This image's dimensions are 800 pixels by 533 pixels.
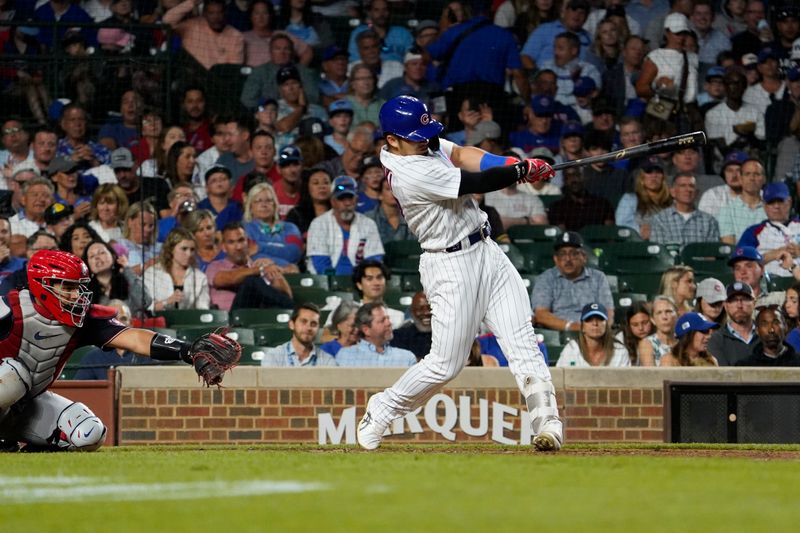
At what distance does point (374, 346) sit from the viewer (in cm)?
970

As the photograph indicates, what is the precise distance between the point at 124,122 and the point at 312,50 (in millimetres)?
2187

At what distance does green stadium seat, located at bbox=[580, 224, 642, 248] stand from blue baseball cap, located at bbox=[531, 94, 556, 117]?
1.55 m

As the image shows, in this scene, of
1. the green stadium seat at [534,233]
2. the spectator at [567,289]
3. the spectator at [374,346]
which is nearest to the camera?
the spectator at [374,346]

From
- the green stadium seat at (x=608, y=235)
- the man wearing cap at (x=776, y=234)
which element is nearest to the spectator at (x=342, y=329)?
the green stadium seat at (x=608, y=235)

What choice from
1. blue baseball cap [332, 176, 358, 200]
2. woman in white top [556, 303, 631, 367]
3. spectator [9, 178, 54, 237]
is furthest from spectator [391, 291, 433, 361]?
spectator [9, 178, 54, 237]

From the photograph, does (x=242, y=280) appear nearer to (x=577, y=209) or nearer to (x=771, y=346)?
(x=577, y=209)

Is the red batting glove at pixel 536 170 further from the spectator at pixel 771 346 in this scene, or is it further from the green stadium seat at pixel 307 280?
the green stadium seat at pixel 307 280

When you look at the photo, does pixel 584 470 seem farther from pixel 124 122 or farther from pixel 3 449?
pixel 124 122

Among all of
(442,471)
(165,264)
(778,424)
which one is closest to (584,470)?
(442,471)

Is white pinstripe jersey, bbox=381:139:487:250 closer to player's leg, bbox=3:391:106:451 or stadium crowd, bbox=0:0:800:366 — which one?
player's leg, bbox=3:391:106:451

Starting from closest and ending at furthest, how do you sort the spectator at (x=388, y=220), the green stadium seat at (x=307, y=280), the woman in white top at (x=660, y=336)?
1. the woman in white top at (x=660, y=336)
2. the green stadium seat at (x=307, y=280)
3. the spectator at (x=388, y=220)

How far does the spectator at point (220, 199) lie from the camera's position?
38.0 feet

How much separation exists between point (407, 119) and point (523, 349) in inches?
46.9

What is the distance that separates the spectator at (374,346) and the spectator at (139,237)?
5.82 feet
